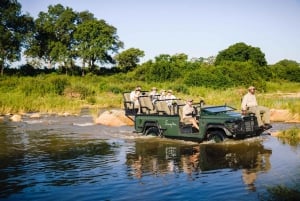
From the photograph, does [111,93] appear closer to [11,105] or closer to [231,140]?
[11,105]

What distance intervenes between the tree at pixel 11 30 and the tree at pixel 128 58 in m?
17.7

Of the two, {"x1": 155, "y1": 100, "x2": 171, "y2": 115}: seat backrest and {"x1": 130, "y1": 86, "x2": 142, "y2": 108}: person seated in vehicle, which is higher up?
{"x1": 130, "y1": 86, "x2": 142, "y2": 108}: person seated in vehicle

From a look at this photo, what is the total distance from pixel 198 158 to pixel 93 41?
5745cm

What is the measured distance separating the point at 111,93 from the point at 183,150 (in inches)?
1150

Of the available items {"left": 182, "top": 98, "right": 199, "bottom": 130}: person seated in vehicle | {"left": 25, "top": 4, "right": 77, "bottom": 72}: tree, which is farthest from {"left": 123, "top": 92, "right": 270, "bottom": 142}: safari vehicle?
{"left": 25, "top": 4, "right": 77, "bottom": 72}: tree

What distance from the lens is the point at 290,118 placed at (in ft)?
74.8

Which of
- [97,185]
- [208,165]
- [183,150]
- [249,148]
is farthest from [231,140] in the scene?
[97,185]

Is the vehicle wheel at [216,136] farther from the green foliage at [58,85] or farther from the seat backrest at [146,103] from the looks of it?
the green foliage at [58,85]

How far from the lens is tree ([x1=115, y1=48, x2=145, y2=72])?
7469 cm

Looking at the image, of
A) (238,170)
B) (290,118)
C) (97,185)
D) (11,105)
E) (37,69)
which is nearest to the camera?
(97,185)

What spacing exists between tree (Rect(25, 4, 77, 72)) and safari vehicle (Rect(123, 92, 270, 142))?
51526mm

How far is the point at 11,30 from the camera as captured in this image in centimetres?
6222

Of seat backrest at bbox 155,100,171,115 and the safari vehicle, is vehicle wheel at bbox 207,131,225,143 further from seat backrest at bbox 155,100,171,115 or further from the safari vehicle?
seat backrest at bbox 155,100,171,115

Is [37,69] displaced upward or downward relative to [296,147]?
upward
